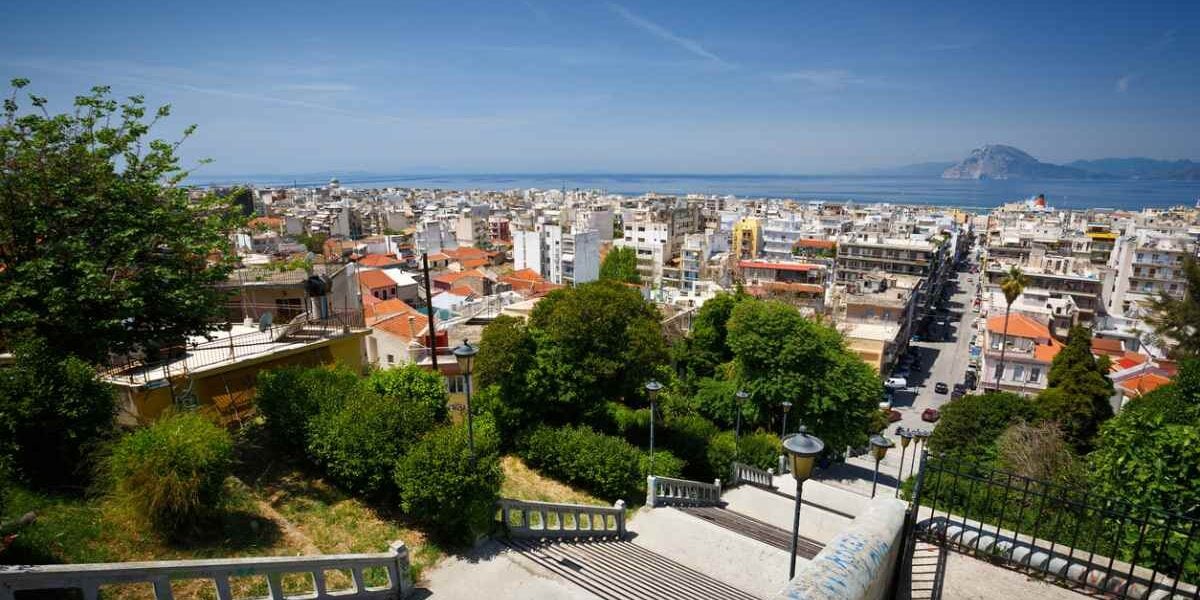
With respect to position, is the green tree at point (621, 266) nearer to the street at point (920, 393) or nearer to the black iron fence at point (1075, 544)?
the street at point (920, 393)

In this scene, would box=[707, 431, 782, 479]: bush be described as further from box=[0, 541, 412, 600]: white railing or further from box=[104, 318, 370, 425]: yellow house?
box=[0, 541, 412, 600]: white railing

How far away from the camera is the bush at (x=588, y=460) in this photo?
14625mm

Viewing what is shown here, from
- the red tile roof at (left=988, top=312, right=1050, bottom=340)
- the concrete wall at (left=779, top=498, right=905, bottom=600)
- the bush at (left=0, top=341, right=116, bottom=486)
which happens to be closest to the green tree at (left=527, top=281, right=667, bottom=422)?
the bush at (left=0, top=341, right=116, bottom=486)

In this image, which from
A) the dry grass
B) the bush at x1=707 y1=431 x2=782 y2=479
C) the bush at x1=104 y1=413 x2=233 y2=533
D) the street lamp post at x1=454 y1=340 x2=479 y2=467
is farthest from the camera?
the bush at x1=707 y1=431 x2=782 y2=479

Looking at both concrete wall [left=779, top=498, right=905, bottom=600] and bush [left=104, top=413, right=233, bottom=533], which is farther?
bush [left=104, top=413, right=233, bottom=533]

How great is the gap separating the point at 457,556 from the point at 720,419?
17.0 m

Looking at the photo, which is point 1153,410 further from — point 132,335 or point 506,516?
point 132,335

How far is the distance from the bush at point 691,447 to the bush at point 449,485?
34.1 ft

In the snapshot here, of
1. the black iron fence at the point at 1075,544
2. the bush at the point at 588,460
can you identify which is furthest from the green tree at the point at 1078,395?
the black iron fence at the point at 1075,544

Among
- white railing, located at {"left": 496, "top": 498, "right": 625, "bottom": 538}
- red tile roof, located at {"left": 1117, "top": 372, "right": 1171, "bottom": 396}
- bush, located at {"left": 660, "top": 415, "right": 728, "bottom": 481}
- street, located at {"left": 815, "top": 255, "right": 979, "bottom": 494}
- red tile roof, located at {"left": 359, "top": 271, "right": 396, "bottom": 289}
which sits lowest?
street, located at {"left": 815, "top": 255, "right": 979, "bottom": 494}

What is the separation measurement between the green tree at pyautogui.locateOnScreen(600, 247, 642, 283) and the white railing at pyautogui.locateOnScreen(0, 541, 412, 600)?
195 feet

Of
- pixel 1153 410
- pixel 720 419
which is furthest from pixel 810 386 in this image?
pixel 1153 410

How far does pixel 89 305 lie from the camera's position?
9.97 metres

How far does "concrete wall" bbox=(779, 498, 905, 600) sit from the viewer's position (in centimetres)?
483
